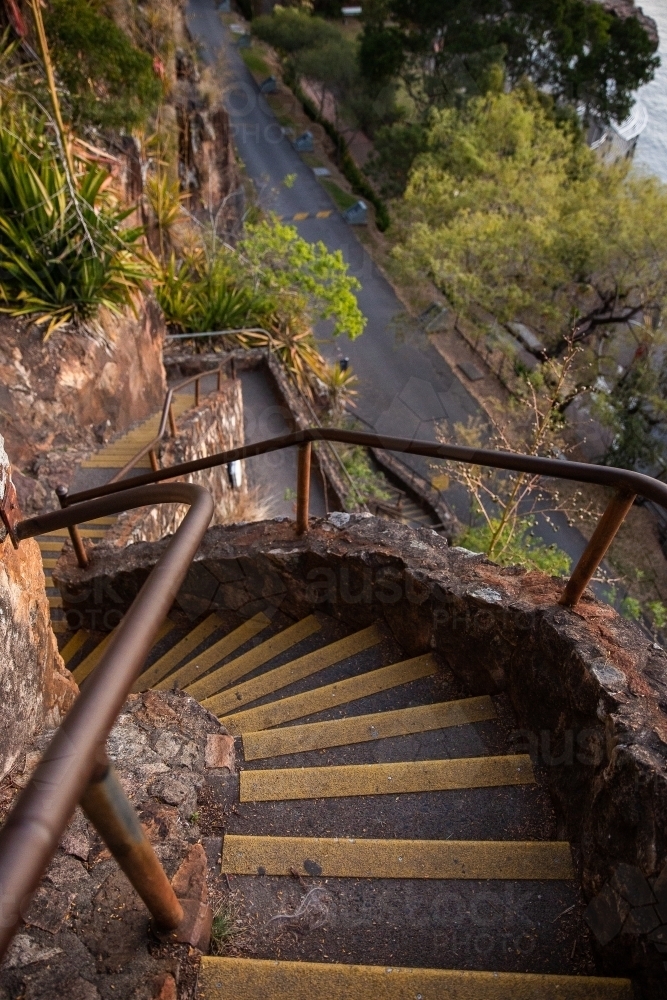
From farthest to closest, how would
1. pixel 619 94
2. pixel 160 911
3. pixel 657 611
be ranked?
pixel 619 94 → pixel 657 611 → pixel 160 911

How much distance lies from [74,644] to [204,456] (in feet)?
8.23

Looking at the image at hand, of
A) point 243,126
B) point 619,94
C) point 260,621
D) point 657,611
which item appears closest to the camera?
point 260,621

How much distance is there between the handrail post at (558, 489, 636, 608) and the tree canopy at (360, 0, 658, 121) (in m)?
20.4

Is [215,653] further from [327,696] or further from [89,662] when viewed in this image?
[327,696]

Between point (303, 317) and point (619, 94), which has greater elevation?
point (619, 94)

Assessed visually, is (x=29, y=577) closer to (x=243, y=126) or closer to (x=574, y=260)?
(x=574, y=260)

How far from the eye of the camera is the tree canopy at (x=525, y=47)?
1841 centimetres

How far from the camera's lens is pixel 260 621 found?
3396 millimetres

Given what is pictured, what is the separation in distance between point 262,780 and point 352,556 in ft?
3.57

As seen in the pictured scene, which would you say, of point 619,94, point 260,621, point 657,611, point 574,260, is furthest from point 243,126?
point 260,621

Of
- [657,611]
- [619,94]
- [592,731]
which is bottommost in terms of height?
[657,611]

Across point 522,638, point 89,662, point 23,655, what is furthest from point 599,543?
point 89,662

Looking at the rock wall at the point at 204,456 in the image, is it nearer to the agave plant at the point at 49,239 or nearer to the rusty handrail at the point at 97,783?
the agave plant at the point at 49,239

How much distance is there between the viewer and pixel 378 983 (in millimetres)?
1592
